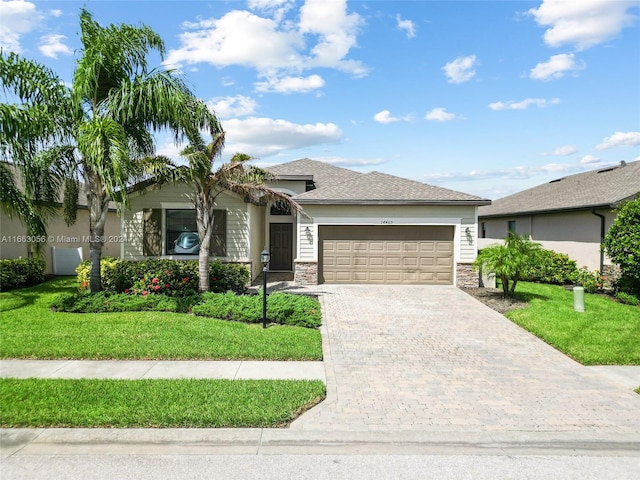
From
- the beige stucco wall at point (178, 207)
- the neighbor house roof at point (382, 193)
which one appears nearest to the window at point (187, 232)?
the beige stucco wall at point (178, 207)

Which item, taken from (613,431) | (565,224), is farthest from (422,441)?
(565,224)

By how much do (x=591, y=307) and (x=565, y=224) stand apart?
258 inches

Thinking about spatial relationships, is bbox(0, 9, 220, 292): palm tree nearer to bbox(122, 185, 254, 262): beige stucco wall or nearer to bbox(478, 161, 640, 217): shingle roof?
bbox(122, 185, 254, 262): beige stucco wall

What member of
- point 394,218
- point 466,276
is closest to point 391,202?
point 394,218

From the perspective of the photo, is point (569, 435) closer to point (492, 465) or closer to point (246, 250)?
point (492, 465)

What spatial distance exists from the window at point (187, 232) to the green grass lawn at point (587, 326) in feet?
30.6

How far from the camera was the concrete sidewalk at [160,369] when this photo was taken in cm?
620

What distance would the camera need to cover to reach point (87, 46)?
995cm

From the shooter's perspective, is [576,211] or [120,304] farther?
[576,211]

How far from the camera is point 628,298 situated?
1228 centimetres

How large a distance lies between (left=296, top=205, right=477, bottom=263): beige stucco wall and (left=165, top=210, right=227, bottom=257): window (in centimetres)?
273

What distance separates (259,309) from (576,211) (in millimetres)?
13506

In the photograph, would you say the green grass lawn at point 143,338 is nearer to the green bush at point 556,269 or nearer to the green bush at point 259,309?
the green bush at point 259,309

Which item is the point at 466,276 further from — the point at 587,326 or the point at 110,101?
the point at 110,101
